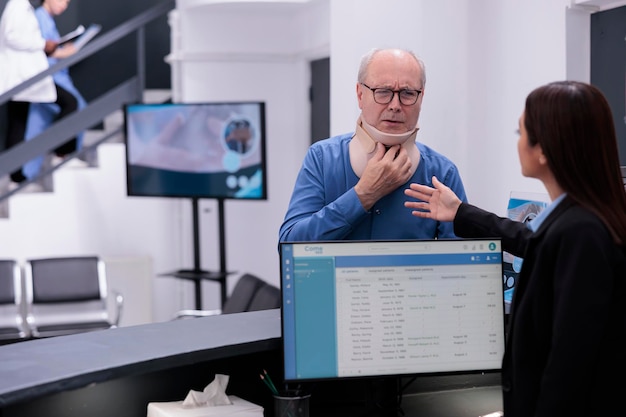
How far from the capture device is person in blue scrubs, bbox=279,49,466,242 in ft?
7.50

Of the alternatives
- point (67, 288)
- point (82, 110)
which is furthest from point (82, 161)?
point (67, 288)

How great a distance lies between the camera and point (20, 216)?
23.4 feet

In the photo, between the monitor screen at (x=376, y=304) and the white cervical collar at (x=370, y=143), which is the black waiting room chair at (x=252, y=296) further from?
the monitor screen at (x=376, y=304)

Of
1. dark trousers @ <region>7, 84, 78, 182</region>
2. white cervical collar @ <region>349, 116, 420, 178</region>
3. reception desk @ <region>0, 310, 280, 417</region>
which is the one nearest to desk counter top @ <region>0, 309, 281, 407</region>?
reception desk @ <region>0, 310, 280, 417</region>

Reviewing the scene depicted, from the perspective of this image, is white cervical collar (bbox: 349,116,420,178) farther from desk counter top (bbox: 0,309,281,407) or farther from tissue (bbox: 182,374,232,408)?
tissue (bbox: 182,374,232,408)

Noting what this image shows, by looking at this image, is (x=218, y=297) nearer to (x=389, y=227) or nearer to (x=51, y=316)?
(x=51, y=316)

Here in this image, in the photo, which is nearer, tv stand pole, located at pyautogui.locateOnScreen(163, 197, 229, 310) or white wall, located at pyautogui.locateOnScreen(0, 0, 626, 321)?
tv stand pole, located at pyautogui.locateOnScreen(163, 197, 229, 310)

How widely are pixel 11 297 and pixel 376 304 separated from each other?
4793 mm

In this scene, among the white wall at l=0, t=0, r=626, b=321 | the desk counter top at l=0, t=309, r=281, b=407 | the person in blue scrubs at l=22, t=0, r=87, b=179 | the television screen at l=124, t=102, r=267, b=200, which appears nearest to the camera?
the desk counter top at l=0, t=309, r=281, b=407

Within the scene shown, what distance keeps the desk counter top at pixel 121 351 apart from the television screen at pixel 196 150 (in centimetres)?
388

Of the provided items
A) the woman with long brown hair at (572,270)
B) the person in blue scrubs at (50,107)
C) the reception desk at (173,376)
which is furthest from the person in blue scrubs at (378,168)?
the person in blue scrubs at (50,107)

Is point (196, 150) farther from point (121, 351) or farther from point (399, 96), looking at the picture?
point (121, 351)

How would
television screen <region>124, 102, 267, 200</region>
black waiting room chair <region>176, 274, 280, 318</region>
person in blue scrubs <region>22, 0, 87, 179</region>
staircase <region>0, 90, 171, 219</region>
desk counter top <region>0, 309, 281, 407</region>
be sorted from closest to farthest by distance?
desk counter top <region>0, 309, 281, 407</region> < black waiting room chair <region>176, 274, 280, 318</region> < television screen <region>124, 102, 267, 200</region> < staircase <region>0, 90, 171, 219</region> < person in blue scrubs <region>22, 0, 87, 179</region>

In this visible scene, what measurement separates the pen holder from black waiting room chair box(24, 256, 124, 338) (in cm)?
441
